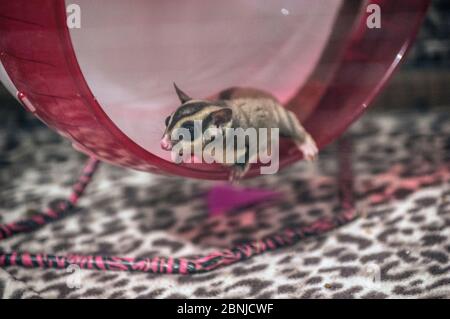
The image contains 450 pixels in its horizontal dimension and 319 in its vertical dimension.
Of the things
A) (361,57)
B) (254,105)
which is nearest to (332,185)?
(361,57)

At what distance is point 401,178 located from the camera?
5.26 ft

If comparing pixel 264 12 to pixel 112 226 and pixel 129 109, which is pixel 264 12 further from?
pixel 112 226

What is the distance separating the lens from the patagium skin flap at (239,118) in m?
1.07

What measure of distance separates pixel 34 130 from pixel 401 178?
1169mm

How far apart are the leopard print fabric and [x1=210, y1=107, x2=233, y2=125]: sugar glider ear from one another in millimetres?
326

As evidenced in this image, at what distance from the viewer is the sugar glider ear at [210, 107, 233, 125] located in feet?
3.57

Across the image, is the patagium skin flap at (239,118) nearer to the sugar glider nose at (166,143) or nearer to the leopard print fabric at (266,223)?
→ the sugar glider nose at (166,143)

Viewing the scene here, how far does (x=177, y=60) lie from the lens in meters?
1.20

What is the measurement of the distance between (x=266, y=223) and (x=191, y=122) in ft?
1.62

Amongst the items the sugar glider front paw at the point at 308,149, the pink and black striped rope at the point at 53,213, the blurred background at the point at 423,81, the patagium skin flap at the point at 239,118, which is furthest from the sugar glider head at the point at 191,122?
the blurred background at the point at 423,81

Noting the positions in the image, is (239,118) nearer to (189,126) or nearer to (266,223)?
(189,126)

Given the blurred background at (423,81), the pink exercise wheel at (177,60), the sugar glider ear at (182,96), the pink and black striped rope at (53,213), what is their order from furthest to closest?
the blurred background at (423,81)
the pink and black striped rope at (53,213)
the sugar glider ear at (182,96)
the pink exercise wheel at (177,60)

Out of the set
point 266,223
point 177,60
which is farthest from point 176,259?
point 177,60

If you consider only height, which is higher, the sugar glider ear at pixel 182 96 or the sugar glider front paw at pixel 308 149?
the sugar glider ear at pixel 182 96
